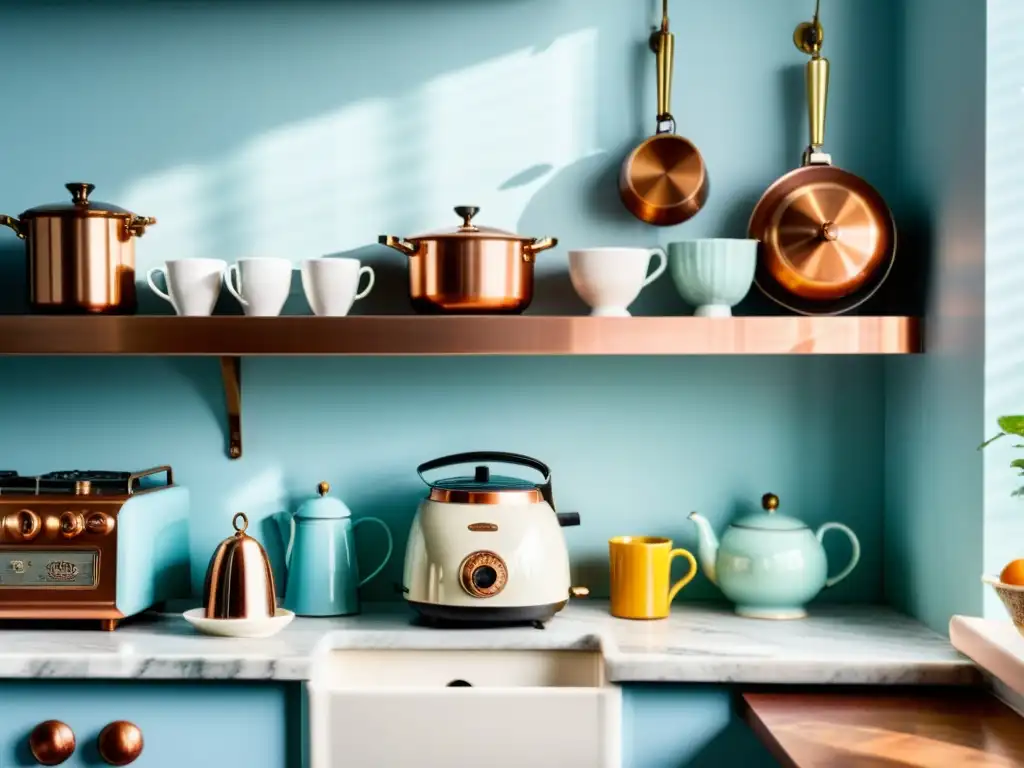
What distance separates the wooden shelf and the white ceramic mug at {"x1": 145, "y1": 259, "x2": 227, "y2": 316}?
3.8 inches

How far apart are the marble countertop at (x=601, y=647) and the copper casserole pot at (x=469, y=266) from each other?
55cm

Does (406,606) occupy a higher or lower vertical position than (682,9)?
lower

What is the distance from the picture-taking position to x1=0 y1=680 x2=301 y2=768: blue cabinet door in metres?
1.83

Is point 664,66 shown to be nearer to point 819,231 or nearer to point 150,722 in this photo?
point 819,231

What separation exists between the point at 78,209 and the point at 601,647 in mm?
1135

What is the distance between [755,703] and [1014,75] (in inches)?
39.2

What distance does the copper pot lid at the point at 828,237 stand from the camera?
211 centimetres

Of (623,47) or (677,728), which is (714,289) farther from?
(677,728)

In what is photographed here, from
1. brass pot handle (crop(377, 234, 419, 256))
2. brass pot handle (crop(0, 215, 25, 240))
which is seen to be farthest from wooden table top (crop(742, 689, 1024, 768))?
brass pot handle (crop(0, 215, 25, 240))

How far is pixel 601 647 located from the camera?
1903 millimetres

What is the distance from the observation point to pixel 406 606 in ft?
7.25

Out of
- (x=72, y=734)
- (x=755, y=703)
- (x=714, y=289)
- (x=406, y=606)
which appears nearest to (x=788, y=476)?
(x=714, y=289)

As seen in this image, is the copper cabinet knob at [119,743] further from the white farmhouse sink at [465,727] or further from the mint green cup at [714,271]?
the mint green cup at [714,271]

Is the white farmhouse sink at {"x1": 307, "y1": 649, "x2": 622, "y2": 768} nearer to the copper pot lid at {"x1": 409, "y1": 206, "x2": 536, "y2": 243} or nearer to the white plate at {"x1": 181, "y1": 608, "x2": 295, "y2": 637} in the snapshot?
the white plate at {"x1": 181, "y1": 608, "x2": 295, "y2": 637}
